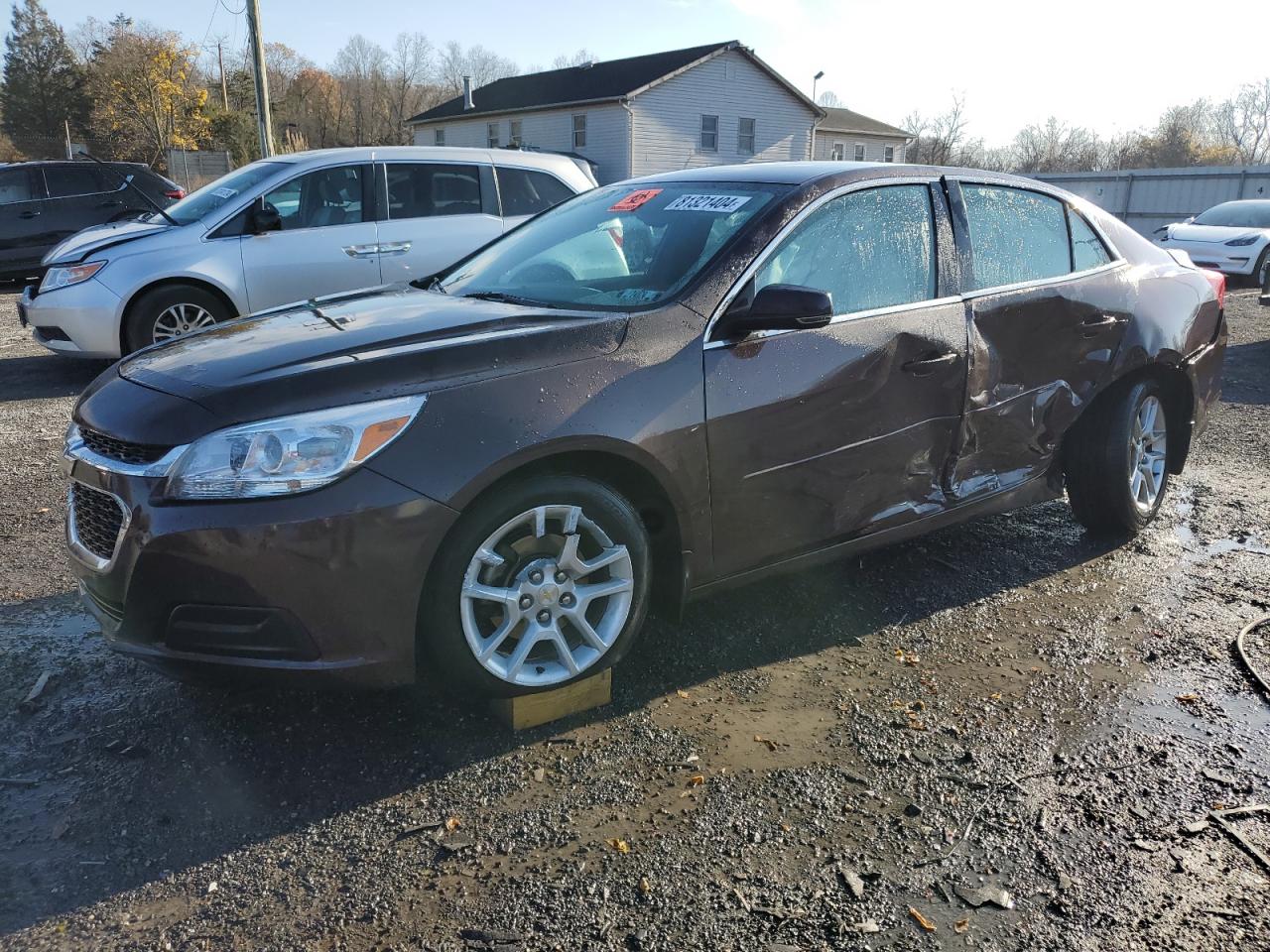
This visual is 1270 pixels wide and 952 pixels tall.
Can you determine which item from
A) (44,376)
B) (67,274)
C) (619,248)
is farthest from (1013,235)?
(44,376)

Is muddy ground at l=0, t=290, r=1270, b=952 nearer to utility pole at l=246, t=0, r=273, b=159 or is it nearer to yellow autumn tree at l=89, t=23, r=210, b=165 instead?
utility pole at l=246, t=0, r=273, b=159

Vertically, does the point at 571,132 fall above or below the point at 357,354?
above

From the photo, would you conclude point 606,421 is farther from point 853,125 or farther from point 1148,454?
point 853,125

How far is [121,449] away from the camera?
9.09 ft

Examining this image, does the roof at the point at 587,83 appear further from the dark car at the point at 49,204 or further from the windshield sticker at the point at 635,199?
the windshield sticker at the point at 635,199

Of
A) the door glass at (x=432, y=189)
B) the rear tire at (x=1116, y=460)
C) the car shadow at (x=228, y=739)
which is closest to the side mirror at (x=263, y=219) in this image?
the door glass at (x=432, y=189)

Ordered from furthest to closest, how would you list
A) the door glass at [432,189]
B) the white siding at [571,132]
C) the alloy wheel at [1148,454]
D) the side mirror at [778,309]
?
Answer: the white siding at [571,132] → the door glass at [432,189] → the alloy wheel at [1148,454] → the side mirror at [778,309]

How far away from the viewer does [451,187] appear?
8523 millimetres

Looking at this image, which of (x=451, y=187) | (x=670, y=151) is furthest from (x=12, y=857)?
(x=670, y=151)

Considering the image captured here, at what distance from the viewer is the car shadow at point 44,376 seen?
7.89 meters

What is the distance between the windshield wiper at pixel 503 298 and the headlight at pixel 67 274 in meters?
5.35

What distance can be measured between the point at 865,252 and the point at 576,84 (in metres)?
42.8

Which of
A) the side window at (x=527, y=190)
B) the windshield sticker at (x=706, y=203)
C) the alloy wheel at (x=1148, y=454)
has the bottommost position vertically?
the alloy wheel at (x=1148, y=454)

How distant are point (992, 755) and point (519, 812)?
1.45m
